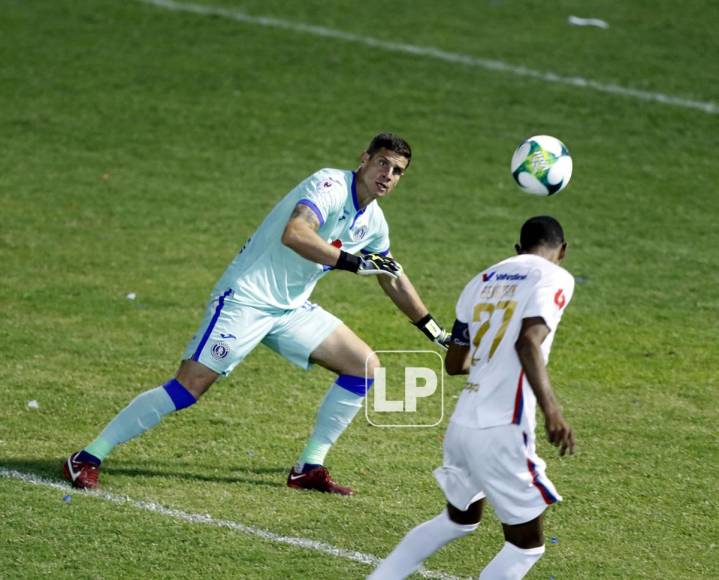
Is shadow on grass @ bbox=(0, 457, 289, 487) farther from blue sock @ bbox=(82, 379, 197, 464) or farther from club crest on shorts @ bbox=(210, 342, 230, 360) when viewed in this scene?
club crest on shorts @ bbox=(210, 342, 230, 360)

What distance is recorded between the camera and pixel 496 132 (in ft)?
52.9

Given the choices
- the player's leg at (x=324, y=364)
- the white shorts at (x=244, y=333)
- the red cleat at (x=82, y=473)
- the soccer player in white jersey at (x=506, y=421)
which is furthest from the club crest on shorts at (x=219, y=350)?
the soccer player in white jersey at (x=506, y=421)

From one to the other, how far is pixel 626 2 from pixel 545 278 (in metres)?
16.4

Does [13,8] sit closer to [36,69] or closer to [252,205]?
[36,69]

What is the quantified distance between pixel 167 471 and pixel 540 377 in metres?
3.24

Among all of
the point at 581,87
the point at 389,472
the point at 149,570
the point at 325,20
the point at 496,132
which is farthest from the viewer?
the point at 325,20

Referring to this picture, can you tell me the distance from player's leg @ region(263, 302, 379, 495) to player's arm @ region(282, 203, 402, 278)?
2.32 ft

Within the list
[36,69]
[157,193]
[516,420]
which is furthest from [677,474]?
[36,69]

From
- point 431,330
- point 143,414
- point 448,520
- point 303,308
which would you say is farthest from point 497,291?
point 143,414

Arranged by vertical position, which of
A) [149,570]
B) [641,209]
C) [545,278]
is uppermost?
[545,278]

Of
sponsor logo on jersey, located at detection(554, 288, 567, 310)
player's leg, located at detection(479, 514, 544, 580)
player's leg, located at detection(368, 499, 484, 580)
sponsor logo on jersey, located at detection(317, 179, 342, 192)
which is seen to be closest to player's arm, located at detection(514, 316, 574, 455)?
sponsor logo on jersey, located at detection(554, 288, 567, 310)

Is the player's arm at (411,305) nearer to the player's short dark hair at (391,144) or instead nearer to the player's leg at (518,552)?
the player's short dark hair at (391,144)

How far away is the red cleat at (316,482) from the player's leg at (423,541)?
6.09ft

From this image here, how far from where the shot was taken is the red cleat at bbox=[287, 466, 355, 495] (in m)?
7.62
